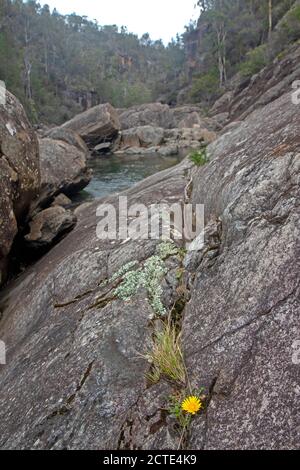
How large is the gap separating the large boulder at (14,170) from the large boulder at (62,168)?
19.7 feet

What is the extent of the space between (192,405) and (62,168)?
13969 millimetres

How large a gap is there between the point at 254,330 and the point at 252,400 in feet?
1.49

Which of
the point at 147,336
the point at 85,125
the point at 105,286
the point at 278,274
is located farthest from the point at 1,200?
the point at 85,125

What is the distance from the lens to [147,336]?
3250 millimetres

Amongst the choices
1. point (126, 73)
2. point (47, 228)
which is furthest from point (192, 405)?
point (126, 73)

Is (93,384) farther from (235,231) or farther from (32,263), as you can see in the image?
(32,263)

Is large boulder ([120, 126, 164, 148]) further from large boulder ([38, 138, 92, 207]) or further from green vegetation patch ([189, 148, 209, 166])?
green vegetation patch ([189, 148, 209, 166])

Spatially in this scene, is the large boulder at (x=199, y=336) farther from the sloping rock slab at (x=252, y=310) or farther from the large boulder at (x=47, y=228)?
the large boulder at (x=47, y=228)

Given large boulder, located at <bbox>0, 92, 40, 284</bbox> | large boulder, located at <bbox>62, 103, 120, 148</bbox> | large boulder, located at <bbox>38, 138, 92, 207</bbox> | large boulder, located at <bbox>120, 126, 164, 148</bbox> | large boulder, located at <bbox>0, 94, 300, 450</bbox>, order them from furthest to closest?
large boulder, located at <bbox>120, 126, 164, 148</bbox>
large boulder, located at <bbox>62, 103, 120, 148</bbox>
large boulder, located at <bbox>38, 138, 92, 207</bbox>
large boulder, located at <bbox>0, 92, 40, 284</bbox>
large boulder, located at <bbox>0, 94, 300, 450</bbox>
